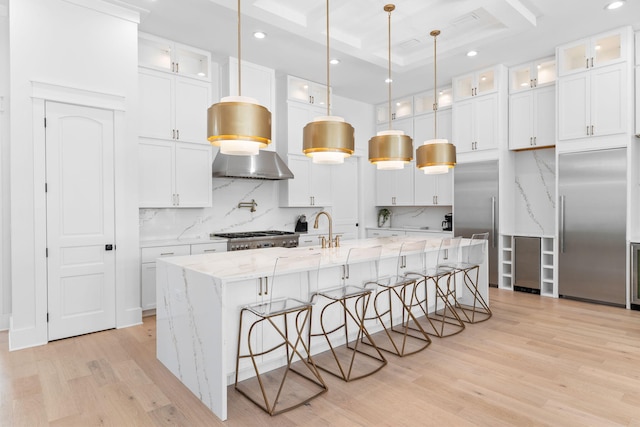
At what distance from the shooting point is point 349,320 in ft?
11.2

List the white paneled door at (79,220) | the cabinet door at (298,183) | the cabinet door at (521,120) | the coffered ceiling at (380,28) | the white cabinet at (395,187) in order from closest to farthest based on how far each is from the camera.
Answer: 1. the white paneled door at (79,220)
2. the coffered ceiling at (380,28)
3. the cabinet door at (521,120)
4. the cabinet door at (298,183)
5. the white cabinet at (395,187)

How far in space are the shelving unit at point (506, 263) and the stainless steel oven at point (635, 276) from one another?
1.45 m

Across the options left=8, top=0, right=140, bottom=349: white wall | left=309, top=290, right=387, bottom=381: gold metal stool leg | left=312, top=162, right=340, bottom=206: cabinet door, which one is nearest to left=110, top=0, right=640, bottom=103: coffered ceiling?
left=8, top=0, right=140, bottom=349: white wall

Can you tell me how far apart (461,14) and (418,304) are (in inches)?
126

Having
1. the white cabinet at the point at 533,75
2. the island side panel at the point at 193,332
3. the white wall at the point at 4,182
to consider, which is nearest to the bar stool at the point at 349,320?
the island side panel at the point at 193,332

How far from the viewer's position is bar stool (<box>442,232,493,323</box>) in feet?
13.7

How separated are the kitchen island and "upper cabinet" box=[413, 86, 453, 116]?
4.36m

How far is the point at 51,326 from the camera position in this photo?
359 cm

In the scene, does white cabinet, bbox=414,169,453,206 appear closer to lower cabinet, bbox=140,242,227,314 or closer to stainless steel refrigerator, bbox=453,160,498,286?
stainless steel refrigerator, bbox=453,160,498,286

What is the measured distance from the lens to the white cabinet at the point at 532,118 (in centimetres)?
533

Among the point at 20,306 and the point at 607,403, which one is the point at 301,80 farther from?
the point at 607,403

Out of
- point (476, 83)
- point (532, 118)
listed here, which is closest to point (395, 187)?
point (476, 83)

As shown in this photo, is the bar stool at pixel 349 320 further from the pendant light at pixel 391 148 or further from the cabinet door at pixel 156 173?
the cabinet door at pixel 156 173

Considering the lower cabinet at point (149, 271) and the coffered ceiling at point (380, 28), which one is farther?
the lower cabinet at point (149, 271)
